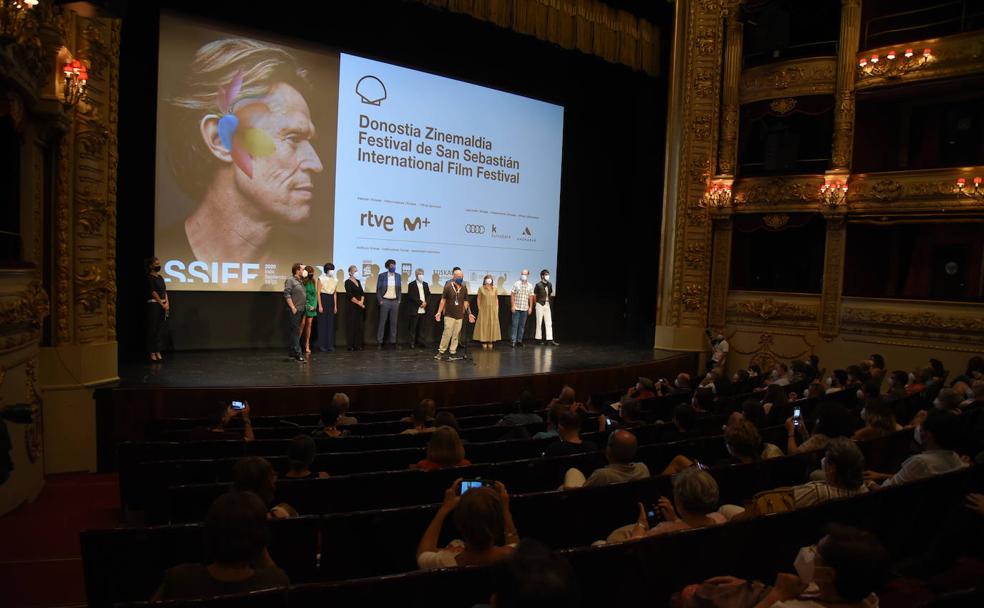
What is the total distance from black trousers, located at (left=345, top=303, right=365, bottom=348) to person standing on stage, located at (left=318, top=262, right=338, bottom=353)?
11.4 inches

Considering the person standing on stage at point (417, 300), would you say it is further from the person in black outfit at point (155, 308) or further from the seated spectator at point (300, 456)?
the seated spectator at point (300, 456)

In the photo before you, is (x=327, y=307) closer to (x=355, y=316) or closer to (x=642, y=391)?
(x=355, y=316)

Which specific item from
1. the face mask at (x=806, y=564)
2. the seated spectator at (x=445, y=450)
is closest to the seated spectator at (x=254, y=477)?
the seated spectator at (x=445, y=450)

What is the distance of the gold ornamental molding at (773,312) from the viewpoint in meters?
13.0

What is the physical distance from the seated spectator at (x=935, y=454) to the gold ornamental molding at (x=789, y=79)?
11.0m

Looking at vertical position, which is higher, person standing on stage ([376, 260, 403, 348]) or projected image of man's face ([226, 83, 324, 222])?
projected image of man's face ([226, 83, 324, 222])

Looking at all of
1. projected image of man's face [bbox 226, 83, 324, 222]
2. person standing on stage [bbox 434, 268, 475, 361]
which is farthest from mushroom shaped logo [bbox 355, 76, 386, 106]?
person standing on stage [bbox 434, 268, 475, 361]

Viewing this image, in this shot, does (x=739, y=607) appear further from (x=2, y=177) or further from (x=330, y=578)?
(x=2, y=177)

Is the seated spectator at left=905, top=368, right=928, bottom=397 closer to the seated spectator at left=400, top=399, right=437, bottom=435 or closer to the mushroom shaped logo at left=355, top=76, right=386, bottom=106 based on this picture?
the seated spectator at left=400, top=399, right=437, bottom=435

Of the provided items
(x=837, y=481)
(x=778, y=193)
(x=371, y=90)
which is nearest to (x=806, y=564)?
(x=837, y=481)

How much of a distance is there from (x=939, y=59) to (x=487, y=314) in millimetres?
8986

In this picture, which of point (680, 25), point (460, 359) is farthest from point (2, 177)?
point (680, 25)

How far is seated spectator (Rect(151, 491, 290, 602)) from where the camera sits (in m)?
1.89

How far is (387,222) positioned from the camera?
37.4 feet
